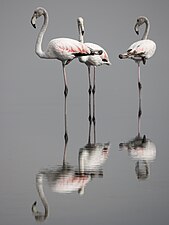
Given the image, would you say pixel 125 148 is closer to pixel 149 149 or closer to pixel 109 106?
pixel 149 149

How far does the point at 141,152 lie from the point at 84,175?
2.02 meters

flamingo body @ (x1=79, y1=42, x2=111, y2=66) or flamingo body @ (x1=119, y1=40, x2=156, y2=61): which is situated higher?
flamingo body @ (x1=119, y1=40, x2=156, y2=61)

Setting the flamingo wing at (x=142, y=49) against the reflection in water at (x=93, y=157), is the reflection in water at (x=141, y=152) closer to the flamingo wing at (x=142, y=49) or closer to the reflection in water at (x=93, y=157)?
the reflection in water at (x=93, y=157)

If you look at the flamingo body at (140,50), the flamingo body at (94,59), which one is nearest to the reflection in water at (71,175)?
the flamingo body at (94,59)

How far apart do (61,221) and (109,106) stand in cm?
1293

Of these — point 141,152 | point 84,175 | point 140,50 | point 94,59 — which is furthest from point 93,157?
point 140,50

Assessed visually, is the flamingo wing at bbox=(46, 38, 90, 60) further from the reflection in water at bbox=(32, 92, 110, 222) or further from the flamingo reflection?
the flamingo reflection

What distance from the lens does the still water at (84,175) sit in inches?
254

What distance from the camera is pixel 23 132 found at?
12867 mm

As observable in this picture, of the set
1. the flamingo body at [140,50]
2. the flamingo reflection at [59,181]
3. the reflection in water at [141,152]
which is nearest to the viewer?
the flamingo reflection at [59,181]

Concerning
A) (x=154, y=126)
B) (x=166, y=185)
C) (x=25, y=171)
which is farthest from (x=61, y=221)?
(x=154, y=126)

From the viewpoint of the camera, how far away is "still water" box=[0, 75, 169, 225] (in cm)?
Result: 645

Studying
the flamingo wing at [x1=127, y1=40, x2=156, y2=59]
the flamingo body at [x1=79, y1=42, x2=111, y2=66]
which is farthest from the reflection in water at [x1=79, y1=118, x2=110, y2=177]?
the flamingo wing at [x1=127, y1=40, x2=156, y2=59]

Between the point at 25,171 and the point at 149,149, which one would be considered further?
the point at 149,149
